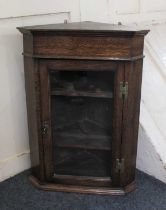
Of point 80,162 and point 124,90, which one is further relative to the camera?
point 80,162

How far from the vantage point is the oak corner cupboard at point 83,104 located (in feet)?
3.85

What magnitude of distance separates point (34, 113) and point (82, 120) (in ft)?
0.69

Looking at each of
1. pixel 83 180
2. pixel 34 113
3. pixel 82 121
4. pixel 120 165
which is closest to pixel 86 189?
pixel 83 180

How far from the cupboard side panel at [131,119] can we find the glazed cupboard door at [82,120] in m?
0.02

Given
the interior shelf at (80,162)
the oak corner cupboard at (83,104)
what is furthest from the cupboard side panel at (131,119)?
the interior shelf at (80,162)

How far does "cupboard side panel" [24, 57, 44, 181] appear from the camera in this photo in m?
1.27

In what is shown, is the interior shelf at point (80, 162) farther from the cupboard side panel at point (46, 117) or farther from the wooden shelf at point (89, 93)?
the wooden shelf at point (89, 93)

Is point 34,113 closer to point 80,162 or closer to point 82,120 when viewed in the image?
point 82,120

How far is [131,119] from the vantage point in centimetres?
129

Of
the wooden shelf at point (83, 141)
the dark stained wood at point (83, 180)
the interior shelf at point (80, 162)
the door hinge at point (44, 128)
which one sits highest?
the door hinge at point (44, 128)

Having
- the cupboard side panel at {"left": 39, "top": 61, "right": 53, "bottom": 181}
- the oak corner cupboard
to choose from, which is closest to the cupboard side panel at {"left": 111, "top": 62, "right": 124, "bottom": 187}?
the oak corner cupboard

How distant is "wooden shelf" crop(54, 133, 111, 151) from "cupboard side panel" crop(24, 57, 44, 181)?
0.31ft

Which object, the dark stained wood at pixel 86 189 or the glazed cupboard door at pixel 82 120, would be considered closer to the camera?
the glazed cupboard door at pixel 82 120

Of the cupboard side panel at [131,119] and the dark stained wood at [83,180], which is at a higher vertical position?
the cupboard side panel at [131,119]
